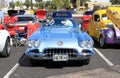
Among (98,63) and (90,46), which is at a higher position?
(90,46)

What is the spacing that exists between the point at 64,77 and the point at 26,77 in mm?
931

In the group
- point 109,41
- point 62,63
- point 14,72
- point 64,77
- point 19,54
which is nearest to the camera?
point 64,77

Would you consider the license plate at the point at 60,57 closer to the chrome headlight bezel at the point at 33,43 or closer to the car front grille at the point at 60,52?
the car front grille at the point at 60,52

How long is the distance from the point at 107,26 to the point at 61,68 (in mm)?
4505

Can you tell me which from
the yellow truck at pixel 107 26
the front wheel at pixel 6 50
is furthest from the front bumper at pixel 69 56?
the yellow truck at pixel 107 26

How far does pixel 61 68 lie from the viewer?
908 centimetres

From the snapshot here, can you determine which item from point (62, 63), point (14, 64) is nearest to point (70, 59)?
point (62, 63)

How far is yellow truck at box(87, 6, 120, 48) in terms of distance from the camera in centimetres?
1251

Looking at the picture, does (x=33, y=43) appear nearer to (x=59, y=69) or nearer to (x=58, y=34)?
(x=58, y=34)

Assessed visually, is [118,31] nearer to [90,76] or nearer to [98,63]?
[98,63]

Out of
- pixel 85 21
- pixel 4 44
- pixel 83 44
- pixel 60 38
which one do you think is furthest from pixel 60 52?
pixel 85 21

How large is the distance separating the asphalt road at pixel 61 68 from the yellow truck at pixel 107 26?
131 cm

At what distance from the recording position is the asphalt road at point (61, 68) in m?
8.12

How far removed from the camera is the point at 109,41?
41.2 feet
